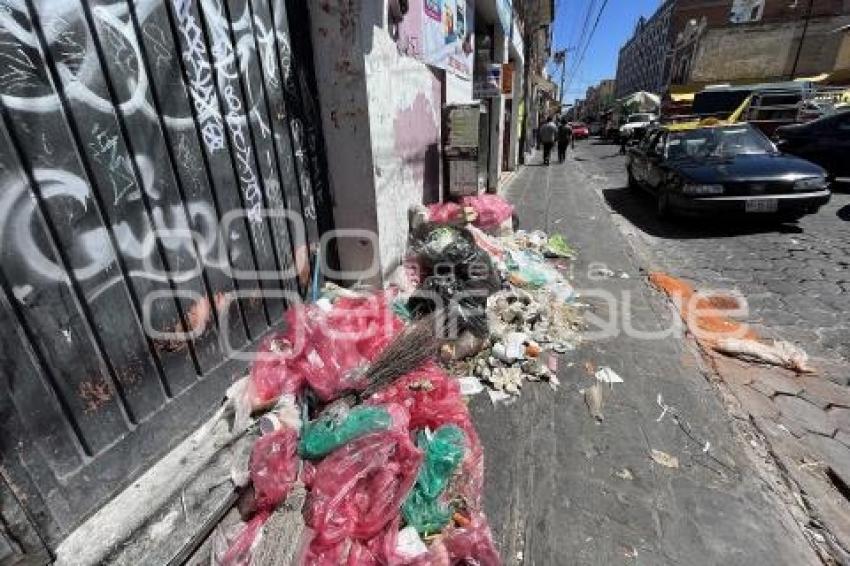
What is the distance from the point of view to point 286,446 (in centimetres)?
213

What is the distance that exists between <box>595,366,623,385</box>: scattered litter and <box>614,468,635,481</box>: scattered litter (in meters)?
0.87

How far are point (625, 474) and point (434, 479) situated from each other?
113 cm

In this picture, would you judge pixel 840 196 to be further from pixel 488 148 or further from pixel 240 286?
pixel 240 286

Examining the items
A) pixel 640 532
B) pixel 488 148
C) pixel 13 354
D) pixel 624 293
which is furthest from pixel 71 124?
pixel 488 148

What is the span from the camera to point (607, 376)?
10.6 ft

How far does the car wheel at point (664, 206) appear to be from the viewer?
283 inches

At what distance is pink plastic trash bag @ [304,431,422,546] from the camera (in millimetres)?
1851

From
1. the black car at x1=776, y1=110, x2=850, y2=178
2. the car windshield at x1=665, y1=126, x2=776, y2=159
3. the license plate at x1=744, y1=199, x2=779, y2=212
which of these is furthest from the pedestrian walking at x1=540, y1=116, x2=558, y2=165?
the license plate at x1=744, y1=199, x2=779, y2=212

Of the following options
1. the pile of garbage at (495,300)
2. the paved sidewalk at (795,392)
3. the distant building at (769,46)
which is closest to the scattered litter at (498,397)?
the pile of garbage at (495,300)

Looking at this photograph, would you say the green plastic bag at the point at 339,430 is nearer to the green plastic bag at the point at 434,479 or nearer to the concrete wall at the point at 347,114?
the green plastic bag at the point at 434,479

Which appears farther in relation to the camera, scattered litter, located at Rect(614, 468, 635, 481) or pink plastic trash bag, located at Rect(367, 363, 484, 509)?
scattered litter, located at Rect(614, 468, 635, 481)

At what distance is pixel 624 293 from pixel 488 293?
5.66 feet

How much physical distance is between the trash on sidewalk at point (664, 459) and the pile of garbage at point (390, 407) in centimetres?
87

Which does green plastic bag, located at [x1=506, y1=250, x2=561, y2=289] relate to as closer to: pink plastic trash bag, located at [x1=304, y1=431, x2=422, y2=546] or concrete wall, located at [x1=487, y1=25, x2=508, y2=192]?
pink plastic trash bag, located at [x1=304, y1=431, x2=422, y2=546]
